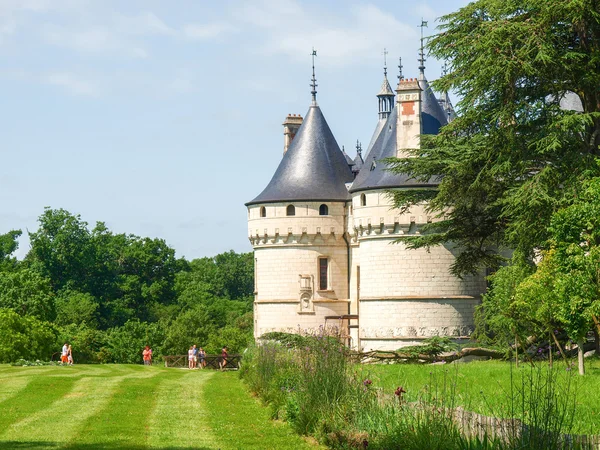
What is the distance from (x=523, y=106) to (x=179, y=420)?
12.3 meters

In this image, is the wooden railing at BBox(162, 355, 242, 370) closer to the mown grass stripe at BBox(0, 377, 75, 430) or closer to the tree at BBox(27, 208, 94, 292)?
the mown grass stripe at BBox(0, 377, 75, 430)

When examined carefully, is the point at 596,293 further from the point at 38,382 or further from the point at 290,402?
the point at 38,382

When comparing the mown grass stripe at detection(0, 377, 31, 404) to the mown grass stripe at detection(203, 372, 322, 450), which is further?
the mown grass stripe at detection(0, 377, 31, 404)

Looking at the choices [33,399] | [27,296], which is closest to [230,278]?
[27,296]

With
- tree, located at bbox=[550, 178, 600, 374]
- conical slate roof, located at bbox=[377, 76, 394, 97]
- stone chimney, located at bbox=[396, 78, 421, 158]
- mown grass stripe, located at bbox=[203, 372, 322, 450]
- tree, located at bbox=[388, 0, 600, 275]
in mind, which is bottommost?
mown grass stripe, located at bbox=[203, 372, 322, 450]

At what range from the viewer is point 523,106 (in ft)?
80.0

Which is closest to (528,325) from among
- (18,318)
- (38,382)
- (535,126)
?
(535,126)

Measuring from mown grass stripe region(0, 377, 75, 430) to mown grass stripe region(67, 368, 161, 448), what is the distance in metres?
0.99

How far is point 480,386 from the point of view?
1702 cm

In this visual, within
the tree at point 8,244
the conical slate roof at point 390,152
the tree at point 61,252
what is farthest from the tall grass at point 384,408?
the tree at point 8,244

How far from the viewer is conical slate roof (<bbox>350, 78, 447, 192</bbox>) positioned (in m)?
37.8

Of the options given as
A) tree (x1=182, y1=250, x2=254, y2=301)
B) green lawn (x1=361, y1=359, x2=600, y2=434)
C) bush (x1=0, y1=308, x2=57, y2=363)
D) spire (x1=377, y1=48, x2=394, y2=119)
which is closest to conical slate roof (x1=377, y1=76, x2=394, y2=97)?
spire (x1=377, y1=48, x2=394, y2=119)

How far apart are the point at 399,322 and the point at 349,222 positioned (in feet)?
21.2

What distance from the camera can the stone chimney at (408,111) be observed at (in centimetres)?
3828
